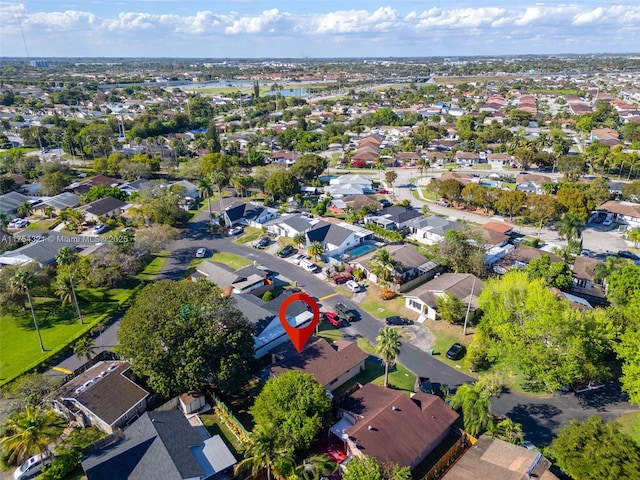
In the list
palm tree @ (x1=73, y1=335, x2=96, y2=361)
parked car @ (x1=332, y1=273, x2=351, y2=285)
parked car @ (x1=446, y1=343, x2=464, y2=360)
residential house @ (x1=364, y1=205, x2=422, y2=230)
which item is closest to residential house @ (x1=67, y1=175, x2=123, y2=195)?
residential house @ (x1=364, y1=205, x2=422, y2=230)

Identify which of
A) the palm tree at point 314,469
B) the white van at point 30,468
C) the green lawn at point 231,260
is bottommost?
the green lawn at point 231,260

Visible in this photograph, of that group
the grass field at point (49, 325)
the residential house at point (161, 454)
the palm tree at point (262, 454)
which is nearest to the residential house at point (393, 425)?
the palm tree at point (262, 454)

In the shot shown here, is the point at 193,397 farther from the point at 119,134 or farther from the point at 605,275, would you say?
the point at 119,134

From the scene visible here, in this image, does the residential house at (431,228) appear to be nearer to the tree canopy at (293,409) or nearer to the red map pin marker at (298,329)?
the red map pin marker at (298,329)

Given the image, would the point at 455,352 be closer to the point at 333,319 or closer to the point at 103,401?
the point at 333,319

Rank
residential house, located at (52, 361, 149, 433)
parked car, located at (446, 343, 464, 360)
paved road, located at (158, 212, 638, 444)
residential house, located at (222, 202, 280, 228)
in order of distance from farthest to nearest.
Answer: residential house, located at (222, 202, 280, 228), parked car, located at (446, 343, 464, 360), paved road, located at (158, 212, 638, 444), residential house, located at (52, 361, 149, 433)

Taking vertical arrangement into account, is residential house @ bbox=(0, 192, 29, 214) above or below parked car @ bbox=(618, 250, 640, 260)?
above

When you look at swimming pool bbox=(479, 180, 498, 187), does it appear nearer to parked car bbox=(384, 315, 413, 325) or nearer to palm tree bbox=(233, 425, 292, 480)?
parked car bbox=(384, 315, 413, 325)
